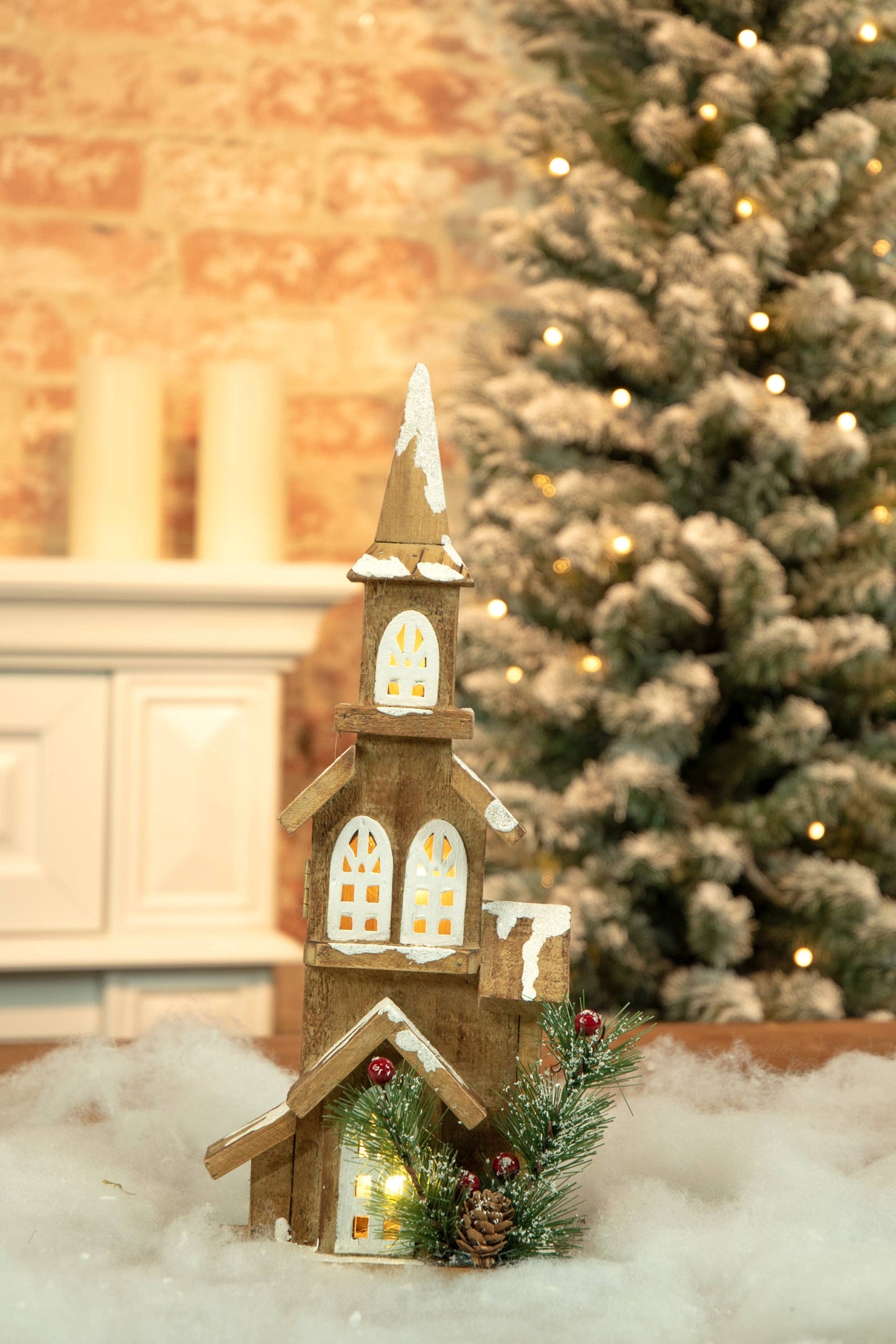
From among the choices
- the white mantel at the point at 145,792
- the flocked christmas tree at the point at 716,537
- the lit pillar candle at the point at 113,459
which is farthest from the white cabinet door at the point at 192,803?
the flocked christmas tree at the point at 716,537

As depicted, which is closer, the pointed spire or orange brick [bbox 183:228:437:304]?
the pointed spire

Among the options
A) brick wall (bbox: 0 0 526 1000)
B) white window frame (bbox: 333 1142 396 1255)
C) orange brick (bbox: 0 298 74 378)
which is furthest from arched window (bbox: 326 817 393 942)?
orange brick (bbox: 0 298 74 378)

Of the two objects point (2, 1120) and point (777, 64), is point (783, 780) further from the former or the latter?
point (2, 1120)

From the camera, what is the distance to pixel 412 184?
8.07 ft

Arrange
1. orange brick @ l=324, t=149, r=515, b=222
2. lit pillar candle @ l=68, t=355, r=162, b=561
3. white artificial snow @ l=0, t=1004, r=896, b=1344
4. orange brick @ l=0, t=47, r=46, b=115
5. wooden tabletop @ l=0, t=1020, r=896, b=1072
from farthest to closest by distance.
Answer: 1. orange brick @ l=324, t=149, r=515, b=222
2. orange brick @ l=0, t=47, r=46, b=115
3. lit pillar candle @ l=68, t=355, r=162, b=561
4. wooden tabletop @ l=0, t=1020, r=896, b=1072
5. white artificial snow @ l=0, t=1004, r=896, b=1344

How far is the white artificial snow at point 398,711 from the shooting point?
25.7 inches

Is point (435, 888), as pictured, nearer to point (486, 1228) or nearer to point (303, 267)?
point (486, 1228)

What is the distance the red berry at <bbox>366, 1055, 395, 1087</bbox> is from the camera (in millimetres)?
622

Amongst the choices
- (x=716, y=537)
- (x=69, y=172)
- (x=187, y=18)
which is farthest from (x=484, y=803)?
(x=187, y=18)

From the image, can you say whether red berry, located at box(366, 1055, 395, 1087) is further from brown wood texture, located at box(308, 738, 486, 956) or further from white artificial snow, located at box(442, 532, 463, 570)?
white artificial snow, located at box(442, 532, 463, 570)

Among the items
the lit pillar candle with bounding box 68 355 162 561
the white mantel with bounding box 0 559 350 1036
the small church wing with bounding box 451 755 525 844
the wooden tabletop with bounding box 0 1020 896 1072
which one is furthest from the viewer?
the lit pillar candle with bounding box 68 355 162 561

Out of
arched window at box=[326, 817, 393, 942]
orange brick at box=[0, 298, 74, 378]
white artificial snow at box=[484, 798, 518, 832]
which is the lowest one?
arched window at box=[326, 817, 393, 942]

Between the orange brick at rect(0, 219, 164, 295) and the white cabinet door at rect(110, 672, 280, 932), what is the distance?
812mm

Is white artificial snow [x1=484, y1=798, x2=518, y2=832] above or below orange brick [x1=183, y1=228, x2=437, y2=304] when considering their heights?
below
